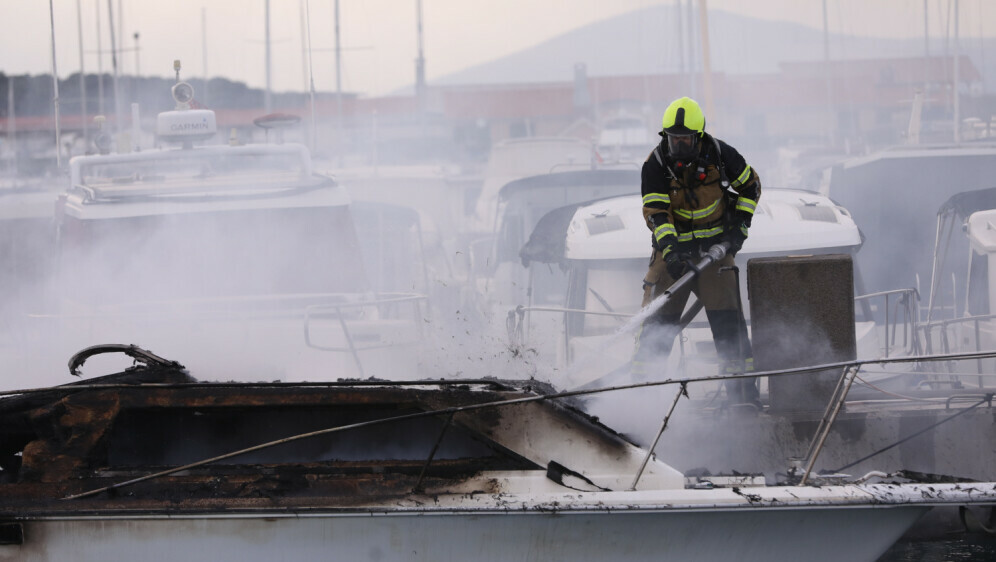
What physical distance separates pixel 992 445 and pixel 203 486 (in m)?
3.89

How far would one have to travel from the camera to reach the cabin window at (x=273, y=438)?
15.7 ft

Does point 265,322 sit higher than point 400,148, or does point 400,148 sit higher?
point 400,148

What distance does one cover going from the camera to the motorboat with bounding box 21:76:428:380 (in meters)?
7.31

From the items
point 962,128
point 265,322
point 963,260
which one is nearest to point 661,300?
point 265,322

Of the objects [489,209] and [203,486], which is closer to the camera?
[203,486]

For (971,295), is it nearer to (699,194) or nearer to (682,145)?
(699,194)

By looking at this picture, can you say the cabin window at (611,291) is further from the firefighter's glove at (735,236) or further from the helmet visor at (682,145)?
the helmet visor at (682,145)

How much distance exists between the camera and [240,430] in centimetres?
493

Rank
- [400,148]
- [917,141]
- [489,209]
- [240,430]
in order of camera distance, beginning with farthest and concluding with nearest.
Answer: [400,148], [917,141], [489,209], [240,430]

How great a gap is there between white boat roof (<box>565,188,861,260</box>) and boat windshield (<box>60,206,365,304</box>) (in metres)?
1.88

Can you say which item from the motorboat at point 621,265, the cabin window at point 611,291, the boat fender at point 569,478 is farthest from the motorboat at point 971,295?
the boat fender at point 569,478

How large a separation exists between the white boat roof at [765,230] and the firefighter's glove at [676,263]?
4.00ft

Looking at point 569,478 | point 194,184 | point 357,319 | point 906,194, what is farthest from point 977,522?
point 906,194

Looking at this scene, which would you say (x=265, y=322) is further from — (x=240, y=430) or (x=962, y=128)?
(x=962, y=128)
